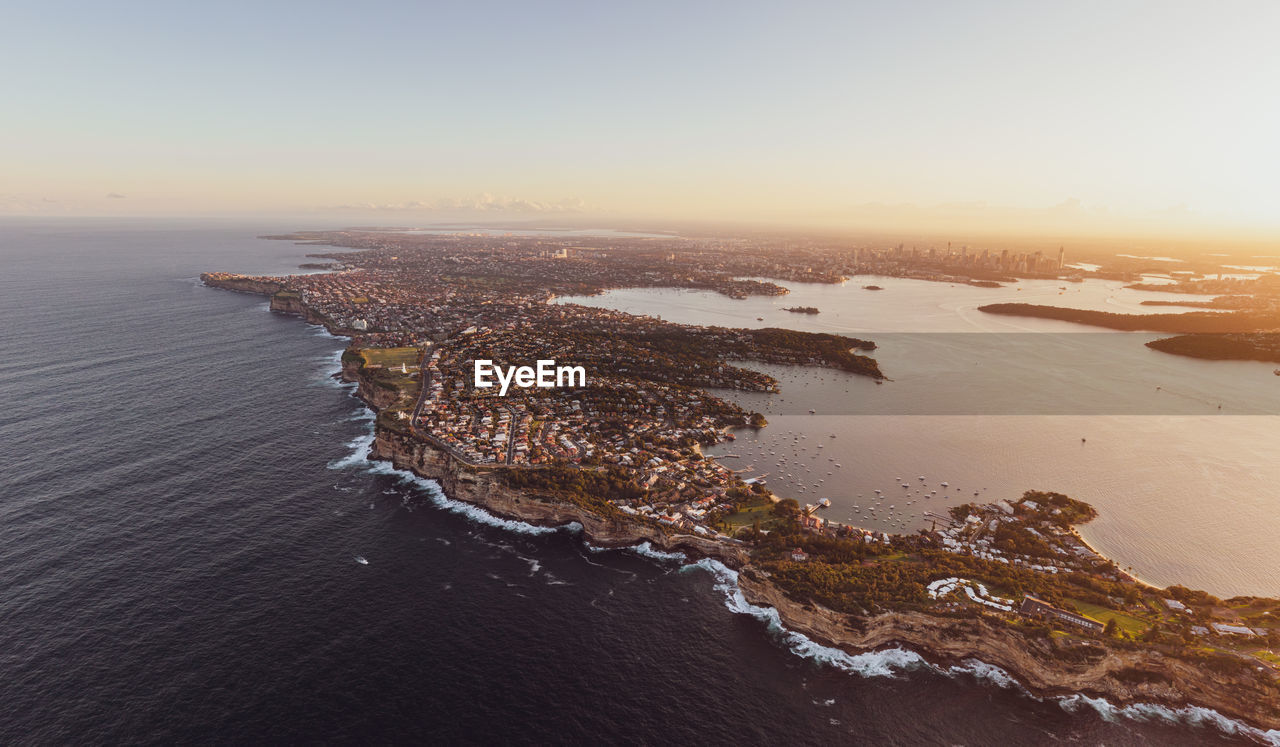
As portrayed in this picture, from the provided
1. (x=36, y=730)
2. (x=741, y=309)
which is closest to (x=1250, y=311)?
(x=741, y=309)

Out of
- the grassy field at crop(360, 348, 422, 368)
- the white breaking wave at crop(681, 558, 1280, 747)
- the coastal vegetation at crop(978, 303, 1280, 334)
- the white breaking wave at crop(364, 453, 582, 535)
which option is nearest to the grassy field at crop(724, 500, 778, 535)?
the white breaking wave at crop(681, 558, 1280, 747)

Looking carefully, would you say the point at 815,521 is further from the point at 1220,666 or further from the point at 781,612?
the point at 1220,666

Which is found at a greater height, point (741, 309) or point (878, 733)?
point (741, 309)

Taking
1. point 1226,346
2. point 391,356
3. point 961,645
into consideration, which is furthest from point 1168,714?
point 1226,346

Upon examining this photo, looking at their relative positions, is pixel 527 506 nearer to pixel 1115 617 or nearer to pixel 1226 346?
pixel 1115 617

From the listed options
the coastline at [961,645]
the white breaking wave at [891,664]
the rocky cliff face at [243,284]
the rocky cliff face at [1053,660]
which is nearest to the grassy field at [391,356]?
the white breaking wave at [891,664]

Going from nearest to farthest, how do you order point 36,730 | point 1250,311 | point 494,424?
point 36,730 → point 494,424 → point 1250,311

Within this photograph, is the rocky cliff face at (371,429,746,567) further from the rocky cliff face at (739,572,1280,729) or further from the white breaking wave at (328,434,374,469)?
the rocky cliff face at (739,572,1280,729)
